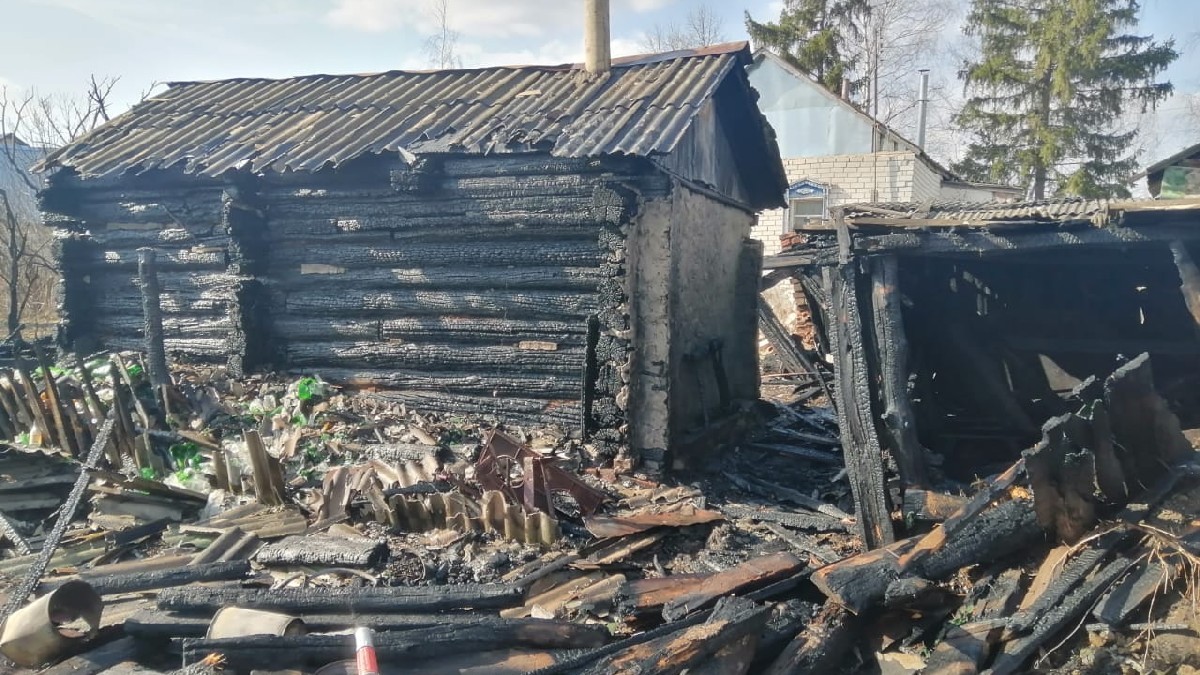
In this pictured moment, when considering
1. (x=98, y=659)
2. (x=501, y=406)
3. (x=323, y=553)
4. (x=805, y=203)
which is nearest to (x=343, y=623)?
(x=98, y=659)

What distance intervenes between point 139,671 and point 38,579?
1.81m

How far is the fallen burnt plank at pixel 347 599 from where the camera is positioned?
3.74 metres

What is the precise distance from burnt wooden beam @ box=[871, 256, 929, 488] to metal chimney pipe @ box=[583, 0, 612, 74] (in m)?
4.95

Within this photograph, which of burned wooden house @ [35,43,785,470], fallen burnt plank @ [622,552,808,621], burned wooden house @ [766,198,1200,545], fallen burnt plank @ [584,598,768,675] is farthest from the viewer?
burned wooden house @ [35,43,785,470]

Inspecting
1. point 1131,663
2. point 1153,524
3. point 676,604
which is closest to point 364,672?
point 676,604

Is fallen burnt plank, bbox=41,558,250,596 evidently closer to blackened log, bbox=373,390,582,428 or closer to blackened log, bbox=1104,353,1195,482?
A: blackened log, bbox=373,390,582,428

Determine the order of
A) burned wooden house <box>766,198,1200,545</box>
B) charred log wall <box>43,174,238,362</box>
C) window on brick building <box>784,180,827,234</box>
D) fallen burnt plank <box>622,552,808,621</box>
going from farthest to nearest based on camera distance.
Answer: window on brick building <box>784,180,827,234</box>
charred log wall <box>43,174,238,362</box>
burned wooden house <box>766,198,1200,545</box>
fallen burnt plank <box>622,552,808,621</box>

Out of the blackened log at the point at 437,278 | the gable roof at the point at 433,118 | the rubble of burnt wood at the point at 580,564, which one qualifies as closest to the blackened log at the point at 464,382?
the rubble of burnt wood at the point at 580,564

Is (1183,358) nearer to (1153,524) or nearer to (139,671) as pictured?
(1153,524)

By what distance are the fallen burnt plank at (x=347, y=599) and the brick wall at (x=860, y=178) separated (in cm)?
1584

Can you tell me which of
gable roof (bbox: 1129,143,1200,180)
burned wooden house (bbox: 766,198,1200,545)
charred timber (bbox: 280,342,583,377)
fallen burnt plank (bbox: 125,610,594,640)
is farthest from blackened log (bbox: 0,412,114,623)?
gable roof (bbox: 1129,143,1200,180)

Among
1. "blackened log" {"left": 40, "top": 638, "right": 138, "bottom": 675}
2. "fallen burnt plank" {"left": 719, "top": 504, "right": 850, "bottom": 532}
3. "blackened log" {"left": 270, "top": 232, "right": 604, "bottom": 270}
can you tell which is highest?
"blackened log" {"left": 270, "top": 232, "right": 604, "bottom": 270}

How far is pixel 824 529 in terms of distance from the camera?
19.6 feet

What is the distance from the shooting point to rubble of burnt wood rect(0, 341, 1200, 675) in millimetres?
3402
